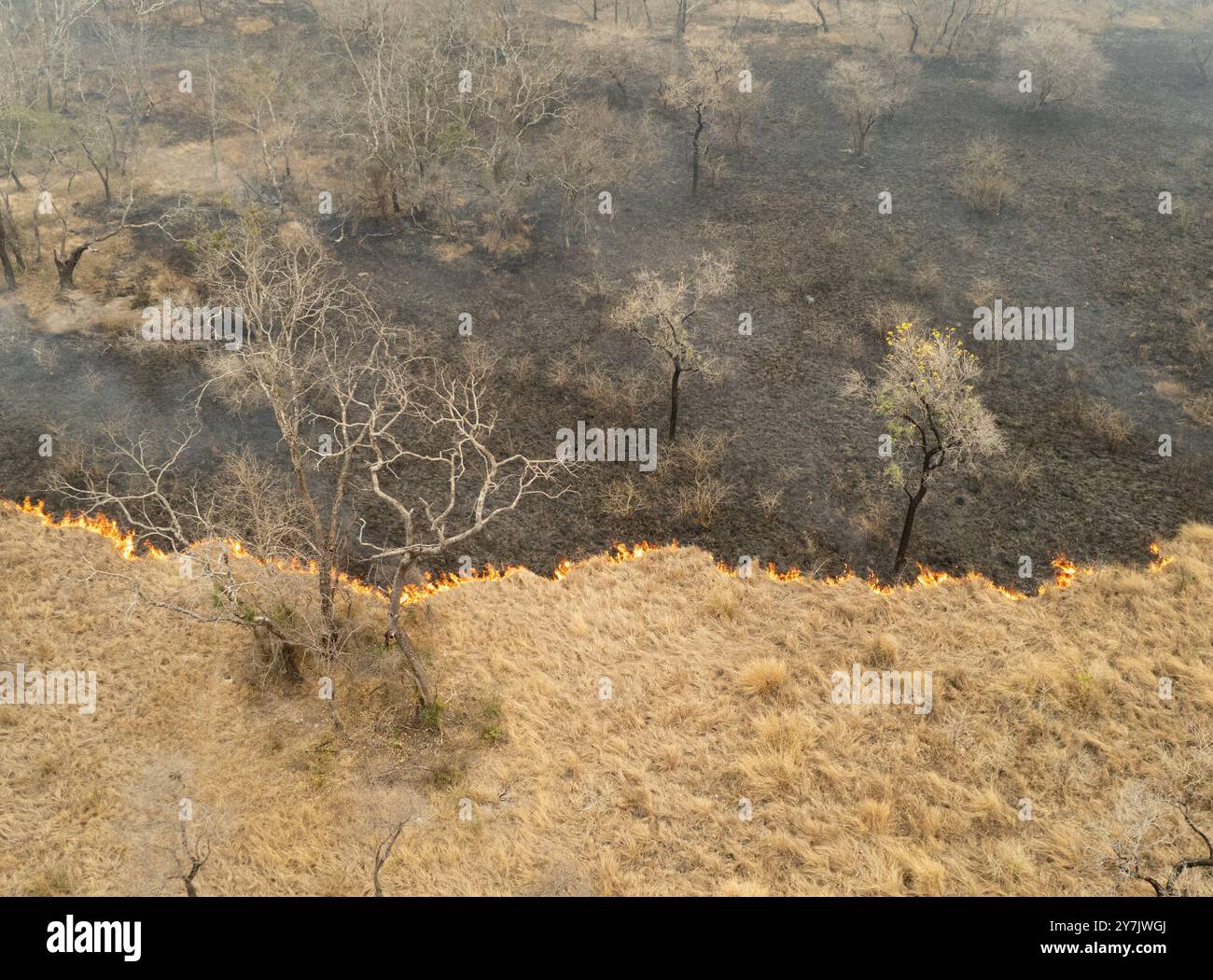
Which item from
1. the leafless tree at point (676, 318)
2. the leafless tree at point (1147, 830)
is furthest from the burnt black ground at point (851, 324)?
the leafless tree at point (1147, 830)

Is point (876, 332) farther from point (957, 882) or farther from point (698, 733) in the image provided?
point (957, 882)

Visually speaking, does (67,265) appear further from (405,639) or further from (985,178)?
(985,178)

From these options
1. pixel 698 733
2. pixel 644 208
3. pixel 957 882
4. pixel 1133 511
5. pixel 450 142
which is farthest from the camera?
pixel 644 208

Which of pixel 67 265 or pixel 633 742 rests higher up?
pixel 67 265

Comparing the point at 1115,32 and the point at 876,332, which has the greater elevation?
the point at 1115,32

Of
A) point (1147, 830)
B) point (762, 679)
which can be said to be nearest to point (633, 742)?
point (762, 679)
